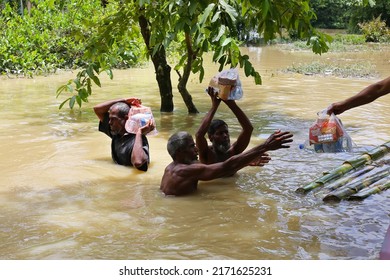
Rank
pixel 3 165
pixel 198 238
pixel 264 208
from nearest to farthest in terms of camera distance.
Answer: pixel 198 238 < pixel 264 208 < pixel 3 165

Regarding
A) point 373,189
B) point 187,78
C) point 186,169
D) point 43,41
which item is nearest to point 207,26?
point 186,169

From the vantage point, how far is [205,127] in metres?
5.12

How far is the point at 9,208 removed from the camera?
479 cm

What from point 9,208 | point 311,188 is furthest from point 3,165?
point 311,188

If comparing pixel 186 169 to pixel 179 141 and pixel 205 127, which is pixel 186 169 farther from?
pixel 205 127

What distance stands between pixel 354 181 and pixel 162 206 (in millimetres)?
1675

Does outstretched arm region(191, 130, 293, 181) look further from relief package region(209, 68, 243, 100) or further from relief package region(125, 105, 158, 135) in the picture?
relief package region(125, 105, 158, 135)

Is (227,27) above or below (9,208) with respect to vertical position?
above

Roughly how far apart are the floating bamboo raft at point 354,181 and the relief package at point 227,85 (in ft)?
3.32

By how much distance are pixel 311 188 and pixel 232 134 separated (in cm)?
309

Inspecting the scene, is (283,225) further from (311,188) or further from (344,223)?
(311,188)

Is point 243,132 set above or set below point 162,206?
above

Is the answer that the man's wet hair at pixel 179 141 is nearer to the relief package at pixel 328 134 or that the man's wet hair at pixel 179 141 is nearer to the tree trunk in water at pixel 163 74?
the relief package at pixel 328 134

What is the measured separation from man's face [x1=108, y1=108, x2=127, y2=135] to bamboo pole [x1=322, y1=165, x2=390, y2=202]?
7.97 feet
